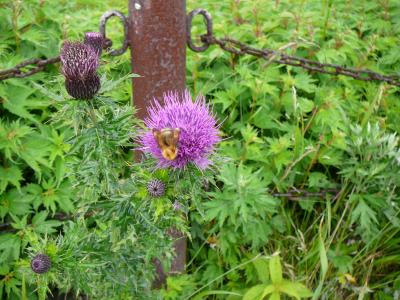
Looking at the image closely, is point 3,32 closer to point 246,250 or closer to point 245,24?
point 245,24

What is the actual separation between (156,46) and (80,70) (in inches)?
23.4

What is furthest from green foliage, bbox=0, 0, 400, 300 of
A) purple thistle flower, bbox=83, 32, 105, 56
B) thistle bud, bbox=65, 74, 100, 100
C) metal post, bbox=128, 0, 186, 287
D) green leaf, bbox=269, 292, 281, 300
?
thistle bud, bbox=65, 74, 100, 100

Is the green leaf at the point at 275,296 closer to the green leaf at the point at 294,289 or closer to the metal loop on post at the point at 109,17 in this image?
the green leaf at the point at 294,289

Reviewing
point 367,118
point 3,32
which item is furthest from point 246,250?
point 3,32

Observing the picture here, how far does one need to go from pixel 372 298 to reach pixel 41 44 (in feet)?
7.08

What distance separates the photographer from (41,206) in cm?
229

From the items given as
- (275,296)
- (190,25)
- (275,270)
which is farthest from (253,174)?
(190,25)

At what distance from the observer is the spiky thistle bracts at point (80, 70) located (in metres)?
1.16

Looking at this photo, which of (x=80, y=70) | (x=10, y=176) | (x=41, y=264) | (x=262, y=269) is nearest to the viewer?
(x=80, y=70)

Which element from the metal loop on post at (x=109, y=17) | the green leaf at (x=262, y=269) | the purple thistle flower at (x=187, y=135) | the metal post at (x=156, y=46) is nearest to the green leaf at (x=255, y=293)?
the green leaf at (x=262, y=269)

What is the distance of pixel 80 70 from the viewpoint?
116 centimetres

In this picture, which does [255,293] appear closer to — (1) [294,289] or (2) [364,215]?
(1) [294,289]

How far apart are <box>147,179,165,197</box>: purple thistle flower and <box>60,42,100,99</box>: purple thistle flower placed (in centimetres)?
28

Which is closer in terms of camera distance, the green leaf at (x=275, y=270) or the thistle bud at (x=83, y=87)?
the thistle bud at (x=83, y=87)
